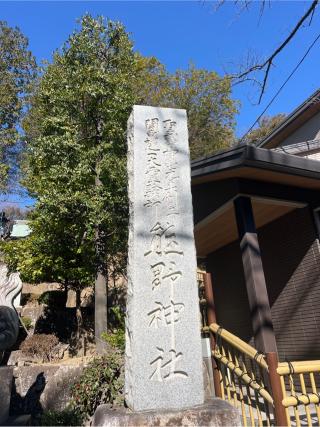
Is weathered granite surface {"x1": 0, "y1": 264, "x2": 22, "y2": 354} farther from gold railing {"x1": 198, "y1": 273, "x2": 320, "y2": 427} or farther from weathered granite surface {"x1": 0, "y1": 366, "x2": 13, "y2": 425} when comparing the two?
gold railing {"x1": 198, "y1": 273, "x2": 320, "y2": 427}

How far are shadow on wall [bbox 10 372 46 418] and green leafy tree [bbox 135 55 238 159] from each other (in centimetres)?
1549

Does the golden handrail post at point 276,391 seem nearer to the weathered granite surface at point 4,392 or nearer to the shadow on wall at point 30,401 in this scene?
the weathered granite surface at point 4,392

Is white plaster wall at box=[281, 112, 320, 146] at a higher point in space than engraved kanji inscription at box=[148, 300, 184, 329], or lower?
higher

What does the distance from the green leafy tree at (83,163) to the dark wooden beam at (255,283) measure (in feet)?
20.1

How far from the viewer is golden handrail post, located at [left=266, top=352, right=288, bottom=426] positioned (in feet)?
11.2

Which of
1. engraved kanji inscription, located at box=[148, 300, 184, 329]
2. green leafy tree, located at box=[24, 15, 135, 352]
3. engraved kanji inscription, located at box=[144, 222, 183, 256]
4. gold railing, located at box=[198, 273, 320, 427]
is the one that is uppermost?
green leafy tree, located at box=[24, 15, 135, 352]

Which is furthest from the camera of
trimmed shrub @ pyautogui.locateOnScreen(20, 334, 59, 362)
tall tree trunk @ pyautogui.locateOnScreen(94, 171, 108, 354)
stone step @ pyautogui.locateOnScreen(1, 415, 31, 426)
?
tall tree trunk @ pyautogui.locateOnScreen(94, 171, 108, 354)

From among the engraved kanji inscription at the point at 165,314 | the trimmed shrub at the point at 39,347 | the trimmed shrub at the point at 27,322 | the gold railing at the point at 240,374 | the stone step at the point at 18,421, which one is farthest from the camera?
the trimmed shrub at the point at 27,322

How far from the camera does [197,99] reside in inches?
824

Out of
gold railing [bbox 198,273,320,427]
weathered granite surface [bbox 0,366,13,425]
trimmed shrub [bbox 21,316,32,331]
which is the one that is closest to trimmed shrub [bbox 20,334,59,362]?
trimmed shrub [bbox 21,316,32,331]

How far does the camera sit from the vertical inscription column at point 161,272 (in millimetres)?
3168

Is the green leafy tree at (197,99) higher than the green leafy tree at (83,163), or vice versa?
the green leafy tree at (197,99)

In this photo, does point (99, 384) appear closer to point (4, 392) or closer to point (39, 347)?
point (4, 392)

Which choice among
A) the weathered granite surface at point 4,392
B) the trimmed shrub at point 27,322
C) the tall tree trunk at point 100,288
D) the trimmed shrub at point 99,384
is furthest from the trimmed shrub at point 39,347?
the trimmed shrub at point 99,384
